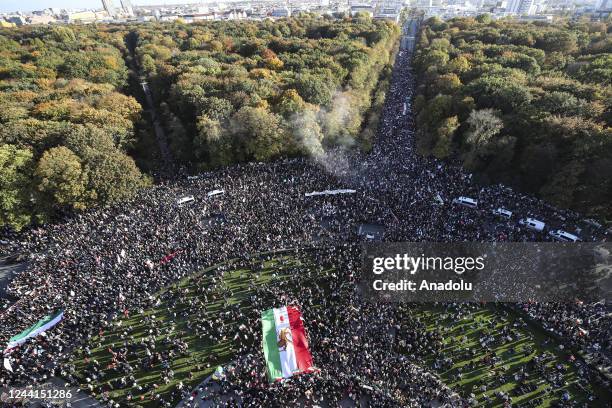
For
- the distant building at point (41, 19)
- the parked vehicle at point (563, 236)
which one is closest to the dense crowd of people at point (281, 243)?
the parked vehicle at point (563, 236)

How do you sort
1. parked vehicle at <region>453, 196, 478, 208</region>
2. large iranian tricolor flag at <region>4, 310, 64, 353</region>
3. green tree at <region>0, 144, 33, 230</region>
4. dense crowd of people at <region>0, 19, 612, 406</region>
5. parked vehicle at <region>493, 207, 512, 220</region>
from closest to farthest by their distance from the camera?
1. dense crowd of people at <region>0, 19, 612, 406</region>
2. large iranian tricolor flag at <region>4, 310, 64, 353</region>
3. parked vehicle at <region>493, 207, 512, 220</region>
4. green tree at <region>0, 144, 33, 230</region>
5. parked vehicle at <region>453, 196, 478, 208</region>

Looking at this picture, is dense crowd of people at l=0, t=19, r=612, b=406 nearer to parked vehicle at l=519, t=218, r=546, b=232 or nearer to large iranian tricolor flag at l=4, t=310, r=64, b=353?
large iranian tricolor flag at l=4, t=310, r=64, b=353

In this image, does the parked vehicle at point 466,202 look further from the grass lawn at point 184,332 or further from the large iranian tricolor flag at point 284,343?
the large iranian tricolor flag at point 284,343

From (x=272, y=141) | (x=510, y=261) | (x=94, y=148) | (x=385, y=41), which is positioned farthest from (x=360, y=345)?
(x=385, y=41)

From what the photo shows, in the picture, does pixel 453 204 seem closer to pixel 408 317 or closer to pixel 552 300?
pixel 552 300

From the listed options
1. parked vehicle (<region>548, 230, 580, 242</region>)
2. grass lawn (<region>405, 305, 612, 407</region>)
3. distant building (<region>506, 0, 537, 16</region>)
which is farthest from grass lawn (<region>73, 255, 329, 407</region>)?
distant building (<region>506, 0, 537, 16</region>)

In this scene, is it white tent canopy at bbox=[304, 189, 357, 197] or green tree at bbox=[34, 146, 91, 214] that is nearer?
green tree at bbox=[34, 146, 91, 214]
